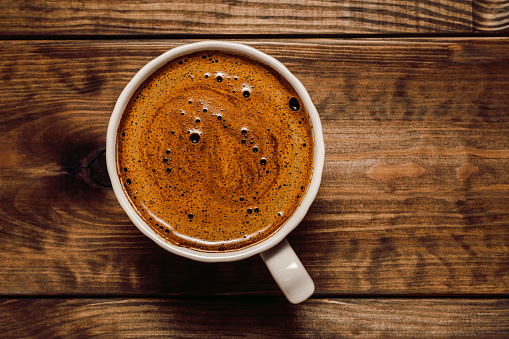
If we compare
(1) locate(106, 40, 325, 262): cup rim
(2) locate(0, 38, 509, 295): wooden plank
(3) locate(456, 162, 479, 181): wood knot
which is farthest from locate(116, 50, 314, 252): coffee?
(3) locate(456, 162, 479, 181): wood knot

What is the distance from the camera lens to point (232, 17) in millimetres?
745

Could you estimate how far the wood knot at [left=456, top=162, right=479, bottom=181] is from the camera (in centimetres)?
76

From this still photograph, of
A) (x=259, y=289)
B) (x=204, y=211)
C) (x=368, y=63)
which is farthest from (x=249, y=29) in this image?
(x=259, y=289)

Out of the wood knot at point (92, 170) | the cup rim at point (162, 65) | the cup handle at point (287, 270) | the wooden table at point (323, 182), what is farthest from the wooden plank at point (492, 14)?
the wood knot at point (92, 170)

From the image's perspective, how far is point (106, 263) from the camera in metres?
0.75

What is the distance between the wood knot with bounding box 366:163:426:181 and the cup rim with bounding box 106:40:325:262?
0.16 m

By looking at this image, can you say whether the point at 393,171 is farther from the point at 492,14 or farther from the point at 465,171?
the point at 492,14

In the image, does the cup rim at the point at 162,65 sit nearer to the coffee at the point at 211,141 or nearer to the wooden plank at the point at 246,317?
the coffee at the point at 211,141

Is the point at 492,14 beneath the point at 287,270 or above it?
above

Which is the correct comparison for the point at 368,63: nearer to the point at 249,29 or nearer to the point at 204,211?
the point at 249,29

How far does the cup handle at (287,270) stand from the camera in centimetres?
61

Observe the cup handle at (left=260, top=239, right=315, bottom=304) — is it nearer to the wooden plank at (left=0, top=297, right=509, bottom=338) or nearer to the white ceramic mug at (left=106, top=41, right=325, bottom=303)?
the white ceramic mug at (left=106, top=41, right=325, bottom=303)

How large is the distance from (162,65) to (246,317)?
428 millimetres

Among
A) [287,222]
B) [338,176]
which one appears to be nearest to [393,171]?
[338,176]
